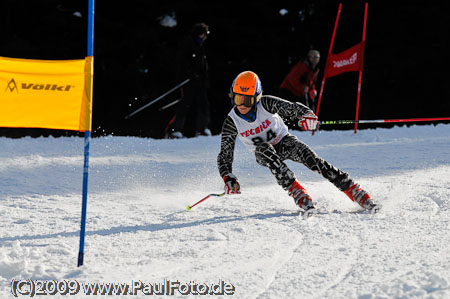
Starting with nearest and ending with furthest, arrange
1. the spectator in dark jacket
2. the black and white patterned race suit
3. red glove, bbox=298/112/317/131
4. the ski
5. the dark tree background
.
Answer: the ski, the black and white patterned race suit, red glove, bbox=298/112/317/131, the spectator in dark jacket, the dark tree background

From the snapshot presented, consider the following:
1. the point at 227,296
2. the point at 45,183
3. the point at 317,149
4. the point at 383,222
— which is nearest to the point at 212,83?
the point at 317,149

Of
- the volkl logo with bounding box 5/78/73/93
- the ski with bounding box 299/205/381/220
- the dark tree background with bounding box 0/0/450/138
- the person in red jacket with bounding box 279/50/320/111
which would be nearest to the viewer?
the volkl logo with bounding box 5/78/73/93

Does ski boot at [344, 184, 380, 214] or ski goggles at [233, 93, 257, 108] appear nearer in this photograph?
ski boot at [344, 184, 380, 214]

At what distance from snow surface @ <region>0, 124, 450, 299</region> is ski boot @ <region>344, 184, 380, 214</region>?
13cm

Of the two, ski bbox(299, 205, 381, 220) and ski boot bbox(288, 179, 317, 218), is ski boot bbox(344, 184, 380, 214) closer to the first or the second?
ski bbox(299, 205, 381, 220)

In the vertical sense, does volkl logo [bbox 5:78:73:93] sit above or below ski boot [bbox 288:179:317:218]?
above

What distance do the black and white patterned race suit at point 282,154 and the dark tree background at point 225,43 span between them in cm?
921

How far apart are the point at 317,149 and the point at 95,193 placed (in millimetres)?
3732

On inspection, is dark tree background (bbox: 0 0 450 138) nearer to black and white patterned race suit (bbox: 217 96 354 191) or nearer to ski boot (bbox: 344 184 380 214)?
black and white patterned race suit (bbox: 217 96 354 191)

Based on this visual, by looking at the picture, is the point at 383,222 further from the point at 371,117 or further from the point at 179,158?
the point at 371,117

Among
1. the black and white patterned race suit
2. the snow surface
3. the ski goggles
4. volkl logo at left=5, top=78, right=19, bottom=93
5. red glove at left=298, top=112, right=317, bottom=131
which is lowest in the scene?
the snow surface

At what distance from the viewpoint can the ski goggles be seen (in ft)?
14.4

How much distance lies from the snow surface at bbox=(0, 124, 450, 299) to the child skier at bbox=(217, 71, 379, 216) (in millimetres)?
283

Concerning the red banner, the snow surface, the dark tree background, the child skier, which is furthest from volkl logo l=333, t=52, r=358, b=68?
the dark tree background
